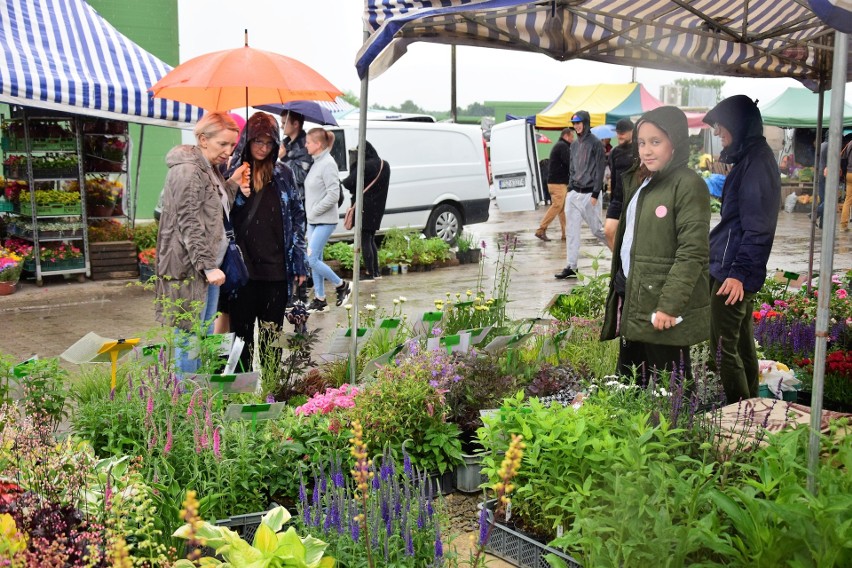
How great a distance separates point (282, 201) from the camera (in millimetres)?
6086

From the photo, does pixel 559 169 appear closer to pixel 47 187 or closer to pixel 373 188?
pixel 373 188

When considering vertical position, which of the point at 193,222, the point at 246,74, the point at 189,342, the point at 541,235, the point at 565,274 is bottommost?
the point at 565,274

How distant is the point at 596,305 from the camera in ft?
25.2

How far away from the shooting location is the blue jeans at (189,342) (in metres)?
4.79

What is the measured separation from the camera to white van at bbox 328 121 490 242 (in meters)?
14.8

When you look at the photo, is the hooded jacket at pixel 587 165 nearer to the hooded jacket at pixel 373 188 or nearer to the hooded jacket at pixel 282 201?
the hooded jacket at pixel 373 188

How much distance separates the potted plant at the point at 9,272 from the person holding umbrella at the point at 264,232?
20.9ft

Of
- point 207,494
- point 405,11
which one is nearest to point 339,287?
point 405,11

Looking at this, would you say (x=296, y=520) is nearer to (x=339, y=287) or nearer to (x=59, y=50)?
(x=339, y=287)

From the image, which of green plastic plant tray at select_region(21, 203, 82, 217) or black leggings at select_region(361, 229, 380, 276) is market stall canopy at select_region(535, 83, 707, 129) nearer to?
black leggings at select_region(361, 229, 380, 276)

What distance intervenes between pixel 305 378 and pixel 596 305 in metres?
3.02

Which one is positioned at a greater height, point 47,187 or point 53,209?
Result: point 47,187

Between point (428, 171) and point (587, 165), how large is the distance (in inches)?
133

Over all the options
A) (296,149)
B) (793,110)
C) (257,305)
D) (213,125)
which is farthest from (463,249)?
(793,110)
